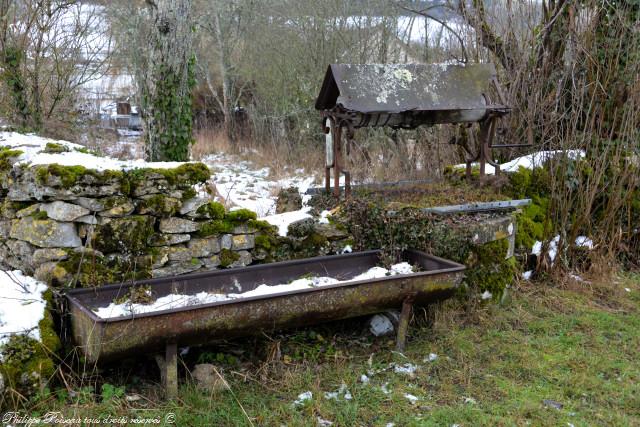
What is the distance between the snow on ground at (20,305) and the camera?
3.23m

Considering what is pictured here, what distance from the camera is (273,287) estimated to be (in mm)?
4043

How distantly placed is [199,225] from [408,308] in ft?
5.20

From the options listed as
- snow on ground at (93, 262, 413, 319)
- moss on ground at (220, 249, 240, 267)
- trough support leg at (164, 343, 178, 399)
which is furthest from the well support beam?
moss on ground at (220, 249, 240, 267)

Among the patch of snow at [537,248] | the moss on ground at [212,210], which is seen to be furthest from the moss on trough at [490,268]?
the moss on ground at [212,210]

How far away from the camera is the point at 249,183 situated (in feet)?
31.2

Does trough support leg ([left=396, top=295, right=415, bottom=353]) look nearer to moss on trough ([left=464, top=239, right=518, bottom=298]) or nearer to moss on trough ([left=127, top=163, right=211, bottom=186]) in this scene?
moss on trough ([left=464, top=239, right=518, bottom=298])

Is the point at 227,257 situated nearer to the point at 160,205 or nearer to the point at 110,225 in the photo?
the point at 160,205

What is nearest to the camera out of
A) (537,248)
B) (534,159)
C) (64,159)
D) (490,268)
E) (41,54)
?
(64,159)

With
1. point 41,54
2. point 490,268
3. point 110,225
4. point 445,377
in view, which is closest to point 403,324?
point 445,377

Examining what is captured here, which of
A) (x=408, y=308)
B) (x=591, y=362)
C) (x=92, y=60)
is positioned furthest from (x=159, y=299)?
(x=92, y=60)

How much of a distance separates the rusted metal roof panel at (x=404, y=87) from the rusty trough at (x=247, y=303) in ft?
4.18

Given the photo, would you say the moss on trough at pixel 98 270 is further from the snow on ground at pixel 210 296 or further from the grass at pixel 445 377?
the grass at pixel 445 377

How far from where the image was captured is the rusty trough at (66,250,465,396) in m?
3.09

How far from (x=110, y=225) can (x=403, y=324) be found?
6.92 feet
